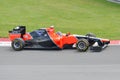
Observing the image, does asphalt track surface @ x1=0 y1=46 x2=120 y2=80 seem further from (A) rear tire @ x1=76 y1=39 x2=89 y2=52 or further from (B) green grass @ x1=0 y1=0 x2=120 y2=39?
(B) green grass @ x1=0 y1=0 x2=120 y2=39

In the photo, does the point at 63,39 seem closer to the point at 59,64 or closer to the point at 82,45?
the point at 82,45

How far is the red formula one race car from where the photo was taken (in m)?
17.2

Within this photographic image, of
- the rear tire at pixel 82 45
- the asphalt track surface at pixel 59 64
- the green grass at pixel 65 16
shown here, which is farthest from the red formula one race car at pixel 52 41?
the green grass at pixel 65 16

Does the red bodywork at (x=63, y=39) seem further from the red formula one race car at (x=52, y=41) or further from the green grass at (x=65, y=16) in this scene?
the green grass at (x=65, y=16)

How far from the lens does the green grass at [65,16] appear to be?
75.3 ft

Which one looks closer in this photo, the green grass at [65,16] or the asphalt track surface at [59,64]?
the asphalt track surface at [59,64]

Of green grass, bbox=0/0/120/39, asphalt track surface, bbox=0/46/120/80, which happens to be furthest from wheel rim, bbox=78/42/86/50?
green grass, bbox=0/0/120/39

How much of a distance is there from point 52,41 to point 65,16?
Answer: 9382 mm

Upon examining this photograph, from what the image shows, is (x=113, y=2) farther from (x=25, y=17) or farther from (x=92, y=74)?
(x=92, y=74)

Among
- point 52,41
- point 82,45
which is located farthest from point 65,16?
point 82,45

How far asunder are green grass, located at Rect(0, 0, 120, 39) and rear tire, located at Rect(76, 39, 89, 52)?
377 centimetres

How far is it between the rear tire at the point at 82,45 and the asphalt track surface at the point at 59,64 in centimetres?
19

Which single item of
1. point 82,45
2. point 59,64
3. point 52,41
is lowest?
point 59,64

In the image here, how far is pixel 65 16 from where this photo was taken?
2675 cm
